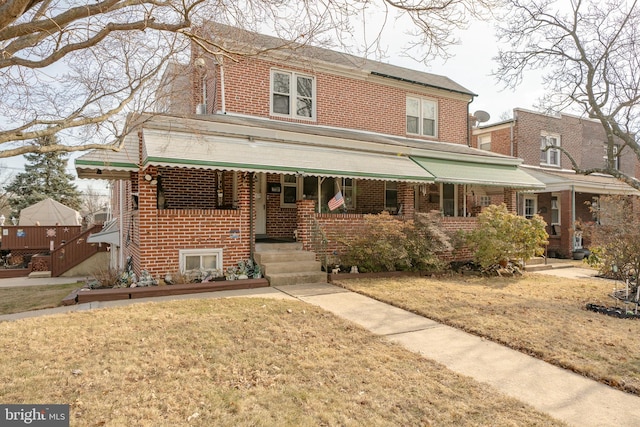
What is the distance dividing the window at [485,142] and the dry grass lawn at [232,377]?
767 inches

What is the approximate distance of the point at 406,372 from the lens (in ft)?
13.4

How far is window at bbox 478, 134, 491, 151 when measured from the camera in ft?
71.2

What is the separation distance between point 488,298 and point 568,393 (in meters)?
4.22

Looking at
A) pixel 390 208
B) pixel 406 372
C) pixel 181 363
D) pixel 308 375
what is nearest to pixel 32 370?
pixel 181 363

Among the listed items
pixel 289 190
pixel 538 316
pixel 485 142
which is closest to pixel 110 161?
pixel 289 190

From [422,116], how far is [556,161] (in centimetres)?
1126

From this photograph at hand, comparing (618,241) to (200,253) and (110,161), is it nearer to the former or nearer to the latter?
(200,253)

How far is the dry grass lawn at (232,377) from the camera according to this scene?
3197mm

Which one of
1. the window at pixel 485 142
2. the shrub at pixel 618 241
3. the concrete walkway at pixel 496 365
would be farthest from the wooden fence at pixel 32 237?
the window at pixel 485 142

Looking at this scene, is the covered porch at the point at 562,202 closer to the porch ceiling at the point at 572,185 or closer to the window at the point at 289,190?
the porch ceiling at the point at 572,185

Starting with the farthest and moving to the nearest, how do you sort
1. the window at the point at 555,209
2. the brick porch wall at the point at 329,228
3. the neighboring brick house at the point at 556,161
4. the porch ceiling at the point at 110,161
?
the window at the point at 555,209
the neighboring brick house at the point at 556,161
the brick porch wall at the point at 329,228
the porch ceiling at the point at 110,161

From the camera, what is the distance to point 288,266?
9.27 meters

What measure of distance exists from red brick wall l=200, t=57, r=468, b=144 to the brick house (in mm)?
44

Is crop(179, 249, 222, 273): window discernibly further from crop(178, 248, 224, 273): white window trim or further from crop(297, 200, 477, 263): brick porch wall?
crop(297, 200, 477, 263): brick porch wall
